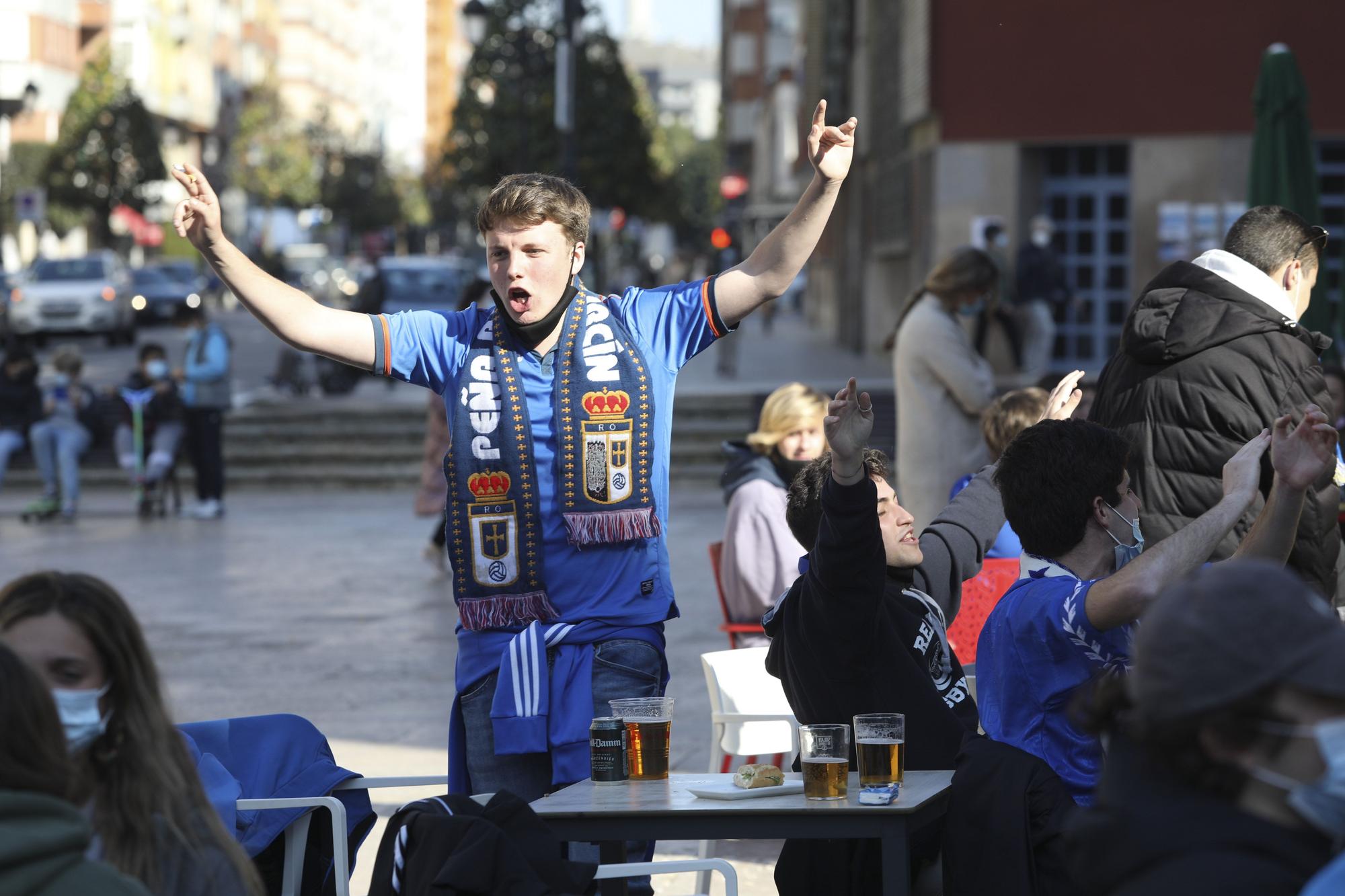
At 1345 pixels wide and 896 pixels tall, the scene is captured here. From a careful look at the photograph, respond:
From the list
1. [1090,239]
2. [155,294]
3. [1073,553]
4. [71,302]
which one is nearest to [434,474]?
[1073,553]

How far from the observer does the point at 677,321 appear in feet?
14.1

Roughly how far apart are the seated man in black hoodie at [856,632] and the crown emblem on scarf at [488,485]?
68cm

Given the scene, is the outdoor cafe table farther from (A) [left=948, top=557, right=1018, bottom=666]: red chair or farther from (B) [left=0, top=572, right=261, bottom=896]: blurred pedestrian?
(A) [left=948, top=557, right=1018, bottom=666]: red chair

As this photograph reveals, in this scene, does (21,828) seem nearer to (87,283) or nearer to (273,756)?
(273,756)

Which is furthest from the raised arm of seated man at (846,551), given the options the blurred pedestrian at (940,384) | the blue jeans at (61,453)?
the blue jeans at (61,453)

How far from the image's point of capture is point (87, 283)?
124 feet

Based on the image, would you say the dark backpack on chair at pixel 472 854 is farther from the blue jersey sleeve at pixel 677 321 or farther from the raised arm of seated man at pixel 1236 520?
the blue jersey sleeve at pixel 677 321

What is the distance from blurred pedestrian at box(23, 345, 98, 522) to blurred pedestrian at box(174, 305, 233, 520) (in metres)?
1.11

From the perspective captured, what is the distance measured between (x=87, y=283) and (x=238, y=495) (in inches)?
753

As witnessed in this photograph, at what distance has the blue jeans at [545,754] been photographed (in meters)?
4.25

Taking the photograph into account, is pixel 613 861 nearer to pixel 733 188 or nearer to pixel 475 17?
pixel 475 17

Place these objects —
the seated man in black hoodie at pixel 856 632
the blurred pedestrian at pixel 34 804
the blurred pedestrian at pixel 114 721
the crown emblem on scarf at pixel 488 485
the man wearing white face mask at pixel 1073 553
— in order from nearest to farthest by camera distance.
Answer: the blurred pedestrian at pixel 34 804, the blurred pedestrian at pixel 114 721, the man wearing white face mask at pixel 1073 553, the seated man in black hoodie at pixel 856 632, the crown emblem on scarf at pixel 488 485

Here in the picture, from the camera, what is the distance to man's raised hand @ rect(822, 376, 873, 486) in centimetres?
389

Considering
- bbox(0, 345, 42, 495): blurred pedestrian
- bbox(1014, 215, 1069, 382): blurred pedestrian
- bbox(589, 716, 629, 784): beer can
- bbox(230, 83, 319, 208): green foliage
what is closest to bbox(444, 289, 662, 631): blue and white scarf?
bbox(589, 716, 629, 784): beer can
